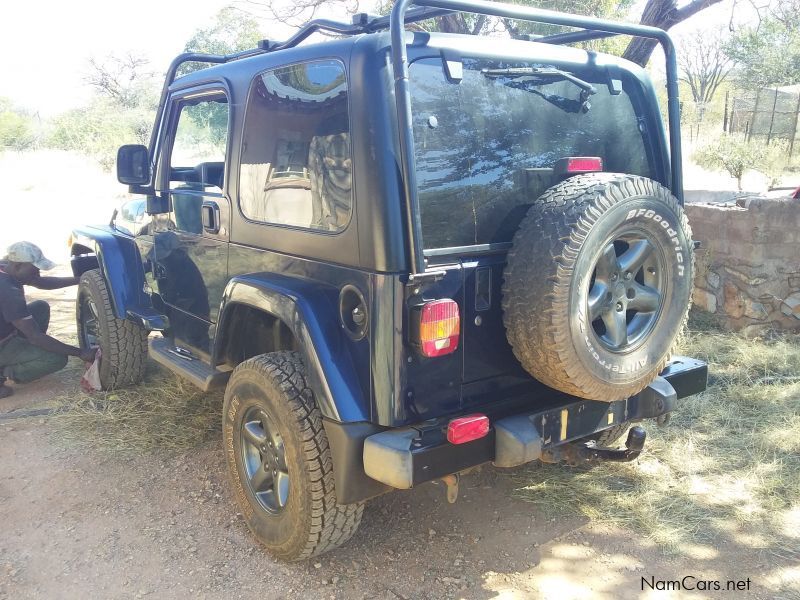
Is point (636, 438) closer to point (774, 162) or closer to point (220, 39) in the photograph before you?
point (774, 162)

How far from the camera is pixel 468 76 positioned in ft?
8.84

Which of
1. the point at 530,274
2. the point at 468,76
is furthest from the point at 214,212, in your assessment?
the point at 530,274

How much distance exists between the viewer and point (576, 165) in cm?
284

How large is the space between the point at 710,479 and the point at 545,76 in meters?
2.19

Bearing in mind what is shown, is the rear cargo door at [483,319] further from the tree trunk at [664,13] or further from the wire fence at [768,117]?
the wire fence at [768,117]

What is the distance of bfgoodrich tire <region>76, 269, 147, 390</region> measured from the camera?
4742mm

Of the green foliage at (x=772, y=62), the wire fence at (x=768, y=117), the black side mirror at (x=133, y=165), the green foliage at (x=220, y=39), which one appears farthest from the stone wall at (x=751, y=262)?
the green foliage at (x=772, y=62)

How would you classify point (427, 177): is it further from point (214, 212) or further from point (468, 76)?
point (214, 212)

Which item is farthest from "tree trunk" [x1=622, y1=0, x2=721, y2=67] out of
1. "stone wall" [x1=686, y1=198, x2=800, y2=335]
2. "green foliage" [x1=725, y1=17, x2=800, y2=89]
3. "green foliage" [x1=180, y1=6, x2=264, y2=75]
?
"green foliage" [x1=725, y1=17, x2=800, y2=89]

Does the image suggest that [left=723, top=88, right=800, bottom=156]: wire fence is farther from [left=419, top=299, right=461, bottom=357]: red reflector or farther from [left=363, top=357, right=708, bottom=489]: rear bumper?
[left=419, top=299, right=461, bottom=357]: red reflector

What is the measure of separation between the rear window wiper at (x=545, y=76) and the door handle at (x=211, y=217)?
147cm

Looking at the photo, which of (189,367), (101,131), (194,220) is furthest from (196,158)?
(101,131)

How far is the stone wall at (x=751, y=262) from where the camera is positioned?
5395 mm

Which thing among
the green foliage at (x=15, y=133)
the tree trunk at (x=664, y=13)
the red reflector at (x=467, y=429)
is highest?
the tree trunk at (x=664, y=13)
